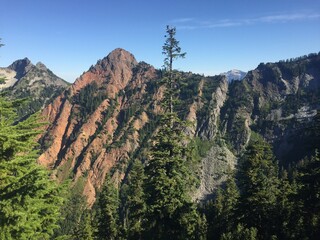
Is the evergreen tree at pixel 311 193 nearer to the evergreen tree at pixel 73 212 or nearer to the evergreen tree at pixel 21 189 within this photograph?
the evergreen tree at pixel 21 189

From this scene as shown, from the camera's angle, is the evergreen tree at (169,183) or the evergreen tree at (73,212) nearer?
the evergreen tree at (169,183)

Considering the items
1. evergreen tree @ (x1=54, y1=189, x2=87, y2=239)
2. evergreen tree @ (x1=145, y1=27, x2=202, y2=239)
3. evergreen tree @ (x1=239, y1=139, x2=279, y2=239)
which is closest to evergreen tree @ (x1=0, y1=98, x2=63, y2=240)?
evergreen tree @ (x1=145, y1=27, x2=202, y2=239)

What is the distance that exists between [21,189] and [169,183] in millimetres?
15506

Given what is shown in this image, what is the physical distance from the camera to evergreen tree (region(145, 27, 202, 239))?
26.4 metres

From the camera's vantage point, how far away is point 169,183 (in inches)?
1038

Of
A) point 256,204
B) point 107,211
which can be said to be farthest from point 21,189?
point 107,211

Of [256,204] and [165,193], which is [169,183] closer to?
[165,193]

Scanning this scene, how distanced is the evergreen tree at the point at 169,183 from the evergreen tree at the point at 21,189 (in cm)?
1311

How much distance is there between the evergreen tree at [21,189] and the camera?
1189 centimetres

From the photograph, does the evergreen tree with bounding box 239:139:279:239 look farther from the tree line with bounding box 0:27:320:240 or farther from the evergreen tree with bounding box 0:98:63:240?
the evergreen tree with bounding box 0:98:63:240

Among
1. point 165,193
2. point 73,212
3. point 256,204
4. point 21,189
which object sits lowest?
point 73,212

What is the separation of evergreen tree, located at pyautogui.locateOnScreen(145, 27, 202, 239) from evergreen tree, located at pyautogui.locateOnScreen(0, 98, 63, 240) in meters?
13.1

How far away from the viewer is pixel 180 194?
26984 mm

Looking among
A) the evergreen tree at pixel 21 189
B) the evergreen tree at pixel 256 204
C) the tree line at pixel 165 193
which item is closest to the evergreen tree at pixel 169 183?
the tree line at pixel 165 193
